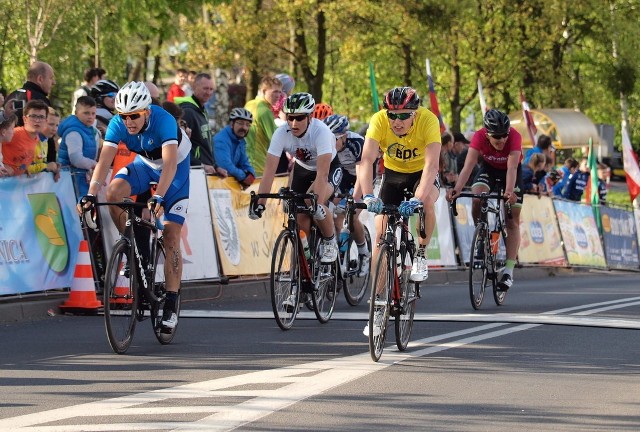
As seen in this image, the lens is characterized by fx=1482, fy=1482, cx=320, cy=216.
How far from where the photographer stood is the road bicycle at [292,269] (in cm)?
1283

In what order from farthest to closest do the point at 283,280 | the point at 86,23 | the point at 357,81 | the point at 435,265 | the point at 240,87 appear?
the point at 357,81, the point at 86,23, the point at 240,87, the point at 435,265, the point at 283,280

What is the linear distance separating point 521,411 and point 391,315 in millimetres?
2577

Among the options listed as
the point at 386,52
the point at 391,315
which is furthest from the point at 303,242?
the point at 386,52

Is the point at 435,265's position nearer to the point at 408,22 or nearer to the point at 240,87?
the point at 240,87

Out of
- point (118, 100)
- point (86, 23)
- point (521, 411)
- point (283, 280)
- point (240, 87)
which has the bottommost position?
point (521, 411)

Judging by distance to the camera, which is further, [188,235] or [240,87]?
[240,87]

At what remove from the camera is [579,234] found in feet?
98.9

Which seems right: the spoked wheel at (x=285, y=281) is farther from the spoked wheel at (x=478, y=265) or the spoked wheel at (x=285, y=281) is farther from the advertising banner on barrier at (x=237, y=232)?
the advertising banner on barrier at (x=237, y=232)

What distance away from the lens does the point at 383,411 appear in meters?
8.20

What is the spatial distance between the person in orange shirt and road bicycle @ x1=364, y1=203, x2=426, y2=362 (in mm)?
4644

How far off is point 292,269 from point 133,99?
266 centimetres

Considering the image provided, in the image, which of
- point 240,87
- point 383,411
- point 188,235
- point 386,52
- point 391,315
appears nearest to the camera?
point 383,411

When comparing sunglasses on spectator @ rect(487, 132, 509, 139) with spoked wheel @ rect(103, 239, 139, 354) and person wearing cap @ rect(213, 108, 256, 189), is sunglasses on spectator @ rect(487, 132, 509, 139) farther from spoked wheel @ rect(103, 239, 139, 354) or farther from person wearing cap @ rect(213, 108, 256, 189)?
spoked wheel @ rect(103, 239, 139, 354)

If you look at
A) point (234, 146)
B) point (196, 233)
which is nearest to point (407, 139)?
point (196, 233)
